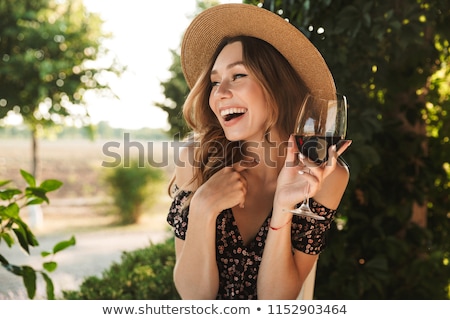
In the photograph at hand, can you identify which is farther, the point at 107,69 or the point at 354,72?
the point at 107,69

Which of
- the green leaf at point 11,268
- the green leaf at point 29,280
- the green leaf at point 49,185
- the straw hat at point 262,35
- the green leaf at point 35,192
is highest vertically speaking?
the straw hat at point 262,35

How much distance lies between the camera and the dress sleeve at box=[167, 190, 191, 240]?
1.47m

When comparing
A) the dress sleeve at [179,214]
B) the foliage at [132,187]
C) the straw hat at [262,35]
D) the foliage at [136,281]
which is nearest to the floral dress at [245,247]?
the dress sleeve at [179,214]

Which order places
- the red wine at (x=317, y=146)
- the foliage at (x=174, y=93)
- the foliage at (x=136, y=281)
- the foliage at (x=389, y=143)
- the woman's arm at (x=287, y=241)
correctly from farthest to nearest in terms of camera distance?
the foliage at (x=174, y=93) < the foliage at (x=136, y=281) < the foliage at (x=389, y=143) < the woman's arm at (x=287, y=241) < the red wine at (x=317, y=146)

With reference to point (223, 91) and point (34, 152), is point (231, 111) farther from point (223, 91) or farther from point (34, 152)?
point (34, 152)

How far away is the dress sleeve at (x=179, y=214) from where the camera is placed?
4.84 ft

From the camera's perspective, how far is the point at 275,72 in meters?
1.44

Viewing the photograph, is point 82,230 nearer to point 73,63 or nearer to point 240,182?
point 73,63

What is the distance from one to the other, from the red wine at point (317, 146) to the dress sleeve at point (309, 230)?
278mm

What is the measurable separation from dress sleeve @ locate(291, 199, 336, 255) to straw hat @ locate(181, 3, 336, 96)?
32 cm

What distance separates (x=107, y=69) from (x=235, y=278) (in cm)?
271

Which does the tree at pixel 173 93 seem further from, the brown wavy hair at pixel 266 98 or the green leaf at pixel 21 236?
the green leaf at pixel 21 236

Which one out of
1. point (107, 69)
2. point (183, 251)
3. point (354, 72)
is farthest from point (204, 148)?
point (107, 69)

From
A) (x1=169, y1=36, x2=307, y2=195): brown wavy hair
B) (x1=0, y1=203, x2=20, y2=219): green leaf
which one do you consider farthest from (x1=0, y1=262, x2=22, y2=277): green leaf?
(x1=169, y1=36, x2=307, y2=195): brown wavy hair
